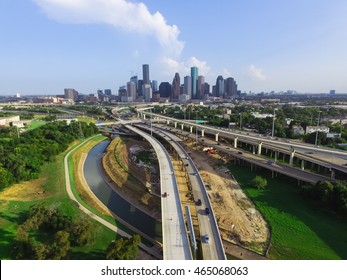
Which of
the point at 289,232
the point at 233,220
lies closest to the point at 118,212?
the point at 233,220

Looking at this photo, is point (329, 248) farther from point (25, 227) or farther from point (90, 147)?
point (90, 147)

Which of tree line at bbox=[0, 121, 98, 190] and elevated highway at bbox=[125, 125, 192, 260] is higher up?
tree line at bbox=[0, 121, 98, 190]

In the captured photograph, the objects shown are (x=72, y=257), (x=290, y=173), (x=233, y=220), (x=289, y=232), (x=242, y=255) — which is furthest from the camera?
(x=290, y=173)

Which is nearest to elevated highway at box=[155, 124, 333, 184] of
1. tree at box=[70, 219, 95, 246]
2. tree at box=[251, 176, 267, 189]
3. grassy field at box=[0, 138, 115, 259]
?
tree at box=[251, 176, 267, 189]

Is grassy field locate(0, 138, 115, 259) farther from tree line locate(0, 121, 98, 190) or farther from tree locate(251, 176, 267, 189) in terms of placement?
tree locate(251, 176, 267, 189)

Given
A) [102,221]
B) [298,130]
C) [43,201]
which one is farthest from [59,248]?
[298,130]

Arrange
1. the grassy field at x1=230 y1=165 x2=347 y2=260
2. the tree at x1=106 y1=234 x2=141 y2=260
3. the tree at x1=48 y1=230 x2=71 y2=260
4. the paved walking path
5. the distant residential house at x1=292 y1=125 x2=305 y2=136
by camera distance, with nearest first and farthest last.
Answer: the tree at x1=106 y1=234 x2=141 y2=260 < the tree at x1=48 y1=230 x2=71 y2=260 < the grassy field at x1=230 y1=165 x2=347 y2=260 < the paved walking path < the distant residential house at x1=292 y1=125 x2=305 y2=136
